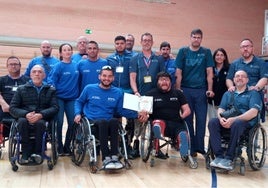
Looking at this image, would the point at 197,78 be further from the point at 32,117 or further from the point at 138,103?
the point at 32,117

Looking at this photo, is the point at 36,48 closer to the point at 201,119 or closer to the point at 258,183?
the point at 201,119

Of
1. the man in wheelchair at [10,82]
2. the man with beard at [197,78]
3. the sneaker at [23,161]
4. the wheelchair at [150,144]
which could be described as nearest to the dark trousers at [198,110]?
the man with beard at [197,78]

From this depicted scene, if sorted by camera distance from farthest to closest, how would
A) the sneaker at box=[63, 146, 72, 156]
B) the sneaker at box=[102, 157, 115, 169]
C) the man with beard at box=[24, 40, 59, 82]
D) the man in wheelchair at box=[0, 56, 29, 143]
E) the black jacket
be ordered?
the man with beard at box=[24, 40, 59, 82], the sneaker at box=[63, 146, 72, 156], the man in wheelchair at box=[0, 56, 29, 143], the black jacket, the sneaker at box=[102, 157, 115, 169]

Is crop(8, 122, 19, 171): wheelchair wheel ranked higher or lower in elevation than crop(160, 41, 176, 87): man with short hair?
lower

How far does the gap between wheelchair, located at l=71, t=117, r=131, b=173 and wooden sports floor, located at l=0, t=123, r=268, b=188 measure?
0.08 meters

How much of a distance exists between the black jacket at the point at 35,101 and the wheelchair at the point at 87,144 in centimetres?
33

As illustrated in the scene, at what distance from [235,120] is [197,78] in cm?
77

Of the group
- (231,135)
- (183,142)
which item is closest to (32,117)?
(183,142)

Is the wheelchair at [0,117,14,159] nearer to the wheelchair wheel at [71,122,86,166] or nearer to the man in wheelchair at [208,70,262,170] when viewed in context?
the wheelchair wheel at [71,122,86,166]

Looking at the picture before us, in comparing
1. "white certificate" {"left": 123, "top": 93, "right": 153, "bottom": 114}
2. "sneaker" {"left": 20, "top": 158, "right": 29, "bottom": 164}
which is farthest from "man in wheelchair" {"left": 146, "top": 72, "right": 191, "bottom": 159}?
"sneaker" {"left": 20, "top": 158, "right": 29, "bottom": 164}

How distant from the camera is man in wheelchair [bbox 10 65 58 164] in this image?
296 centimetres

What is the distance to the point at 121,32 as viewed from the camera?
30.2 ft

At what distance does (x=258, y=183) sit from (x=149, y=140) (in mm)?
1071

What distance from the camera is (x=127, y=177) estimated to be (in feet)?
9.53
